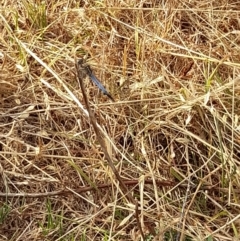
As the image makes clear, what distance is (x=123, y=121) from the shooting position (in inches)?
56.8

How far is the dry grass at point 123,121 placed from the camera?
4.26ft

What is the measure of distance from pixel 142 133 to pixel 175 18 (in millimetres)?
419

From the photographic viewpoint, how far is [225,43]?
1.59m

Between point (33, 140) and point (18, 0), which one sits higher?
point (18, 0)

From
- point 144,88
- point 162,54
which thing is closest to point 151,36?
point 162,54

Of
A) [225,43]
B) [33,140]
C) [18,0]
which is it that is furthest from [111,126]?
[18,0]

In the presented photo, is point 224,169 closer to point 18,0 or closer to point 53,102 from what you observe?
point 53,102

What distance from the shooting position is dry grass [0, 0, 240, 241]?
130 cm

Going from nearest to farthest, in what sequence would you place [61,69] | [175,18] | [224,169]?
1. [224,169]
2. [61,69]
3. [175,18]

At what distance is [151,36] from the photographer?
5.17ft

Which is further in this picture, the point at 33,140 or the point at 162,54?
the point at 162,54

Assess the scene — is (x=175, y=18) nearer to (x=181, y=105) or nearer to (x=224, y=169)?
(x=181, y=105)

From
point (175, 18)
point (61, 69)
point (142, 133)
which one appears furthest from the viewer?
point (175, 18)

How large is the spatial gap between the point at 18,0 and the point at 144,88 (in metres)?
0.51
